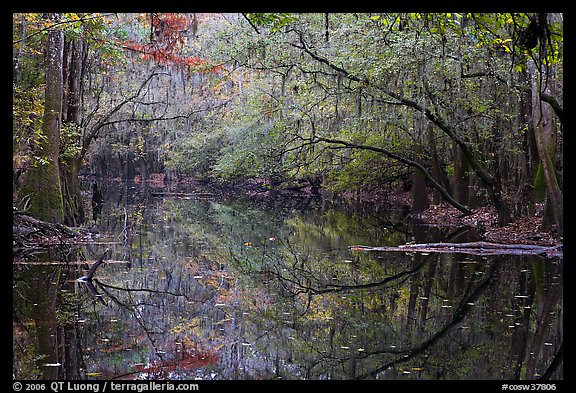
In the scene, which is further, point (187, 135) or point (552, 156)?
point (187, 135)

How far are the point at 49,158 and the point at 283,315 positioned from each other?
7865mm

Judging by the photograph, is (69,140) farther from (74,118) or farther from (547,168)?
(547,168)

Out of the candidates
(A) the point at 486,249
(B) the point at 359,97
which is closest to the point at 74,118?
(B) the point at 359,97

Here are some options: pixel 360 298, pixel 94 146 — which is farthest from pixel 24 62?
pixel 94 146

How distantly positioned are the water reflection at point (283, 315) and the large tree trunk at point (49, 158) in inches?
43.5

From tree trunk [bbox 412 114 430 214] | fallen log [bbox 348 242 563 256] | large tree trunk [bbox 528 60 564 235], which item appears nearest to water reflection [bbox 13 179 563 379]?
fallen log [bbox 348 242 563 256]

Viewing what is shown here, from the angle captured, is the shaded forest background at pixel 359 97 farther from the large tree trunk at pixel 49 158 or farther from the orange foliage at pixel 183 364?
the orange foliage at pixel 183 364

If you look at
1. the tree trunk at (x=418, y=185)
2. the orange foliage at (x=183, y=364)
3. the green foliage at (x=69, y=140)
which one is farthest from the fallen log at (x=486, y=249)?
the green foliage at (x=69, y=140)

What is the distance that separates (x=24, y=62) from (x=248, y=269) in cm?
744

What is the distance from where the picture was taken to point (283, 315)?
738 cm

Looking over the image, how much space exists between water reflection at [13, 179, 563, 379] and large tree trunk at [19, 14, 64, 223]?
111 cm
